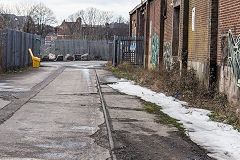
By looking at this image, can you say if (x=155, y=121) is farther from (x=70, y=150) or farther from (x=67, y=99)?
(x=67, y=99)

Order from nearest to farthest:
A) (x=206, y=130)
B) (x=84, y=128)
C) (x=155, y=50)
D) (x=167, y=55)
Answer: (x=84, y=128)
(x=206, y=130)
(x=167, y=55)
(x=155, y=50)

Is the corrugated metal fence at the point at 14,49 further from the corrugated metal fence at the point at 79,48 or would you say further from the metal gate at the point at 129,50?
the corrugated metal fence at the point at 79,48

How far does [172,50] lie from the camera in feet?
54.4

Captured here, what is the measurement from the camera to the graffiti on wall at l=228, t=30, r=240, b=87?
30.2ft

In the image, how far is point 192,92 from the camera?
11602 mm

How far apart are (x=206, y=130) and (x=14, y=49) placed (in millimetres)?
17269

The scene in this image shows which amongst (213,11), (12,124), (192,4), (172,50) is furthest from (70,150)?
(172,50)

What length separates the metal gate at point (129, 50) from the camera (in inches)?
1072

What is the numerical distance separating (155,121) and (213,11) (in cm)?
456

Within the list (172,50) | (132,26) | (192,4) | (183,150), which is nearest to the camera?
(183,150)

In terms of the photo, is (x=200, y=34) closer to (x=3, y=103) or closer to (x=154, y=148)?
(x=3, y=103)

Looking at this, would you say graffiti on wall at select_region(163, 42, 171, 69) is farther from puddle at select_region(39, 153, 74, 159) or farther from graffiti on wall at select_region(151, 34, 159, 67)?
puddle at select_region(39, 153, 74, 159)

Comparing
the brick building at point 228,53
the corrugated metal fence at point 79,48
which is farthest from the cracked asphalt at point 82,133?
the corrugated metal fence at point 79,48

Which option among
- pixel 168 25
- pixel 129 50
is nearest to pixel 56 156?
pixel 168 25
